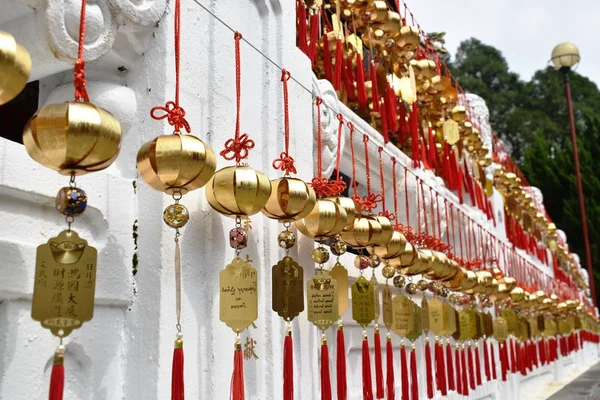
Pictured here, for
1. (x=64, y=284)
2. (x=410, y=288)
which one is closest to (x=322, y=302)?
(x=64, y=284)

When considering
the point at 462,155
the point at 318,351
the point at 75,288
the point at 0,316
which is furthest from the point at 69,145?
the point at 462,155

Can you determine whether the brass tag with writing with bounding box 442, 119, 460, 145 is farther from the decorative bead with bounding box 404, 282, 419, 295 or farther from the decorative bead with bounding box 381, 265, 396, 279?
the decorative bead with bounding box 381, 265, 396, 279

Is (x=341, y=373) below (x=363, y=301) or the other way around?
below

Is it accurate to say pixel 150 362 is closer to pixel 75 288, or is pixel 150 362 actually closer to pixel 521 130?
pixel 75 288

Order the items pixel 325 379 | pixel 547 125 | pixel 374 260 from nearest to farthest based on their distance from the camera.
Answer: pixel 325 379 < pixel 374 260 < pixel 547 125

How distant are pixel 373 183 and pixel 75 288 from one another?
1874 millimetres

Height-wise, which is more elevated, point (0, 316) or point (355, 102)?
point (355, 102)

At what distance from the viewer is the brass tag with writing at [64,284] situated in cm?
76

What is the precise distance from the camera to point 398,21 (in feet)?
7.65

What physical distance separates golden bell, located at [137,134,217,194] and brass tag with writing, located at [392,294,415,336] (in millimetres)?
1065

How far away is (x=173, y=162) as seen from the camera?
3.09ft

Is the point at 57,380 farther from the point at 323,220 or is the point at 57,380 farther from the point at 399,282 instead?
the point at 399,282

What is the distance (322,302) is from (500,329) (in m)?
1.98

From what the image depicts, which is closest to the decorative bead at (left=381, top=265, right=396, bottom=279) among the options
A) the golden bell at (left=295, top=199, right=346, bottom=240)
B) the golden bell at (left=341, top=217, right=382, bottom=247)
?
the golden bell at (left=341, top=217, right=382, bottom=247)
